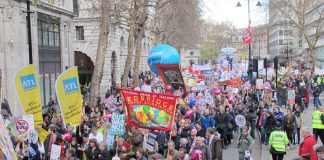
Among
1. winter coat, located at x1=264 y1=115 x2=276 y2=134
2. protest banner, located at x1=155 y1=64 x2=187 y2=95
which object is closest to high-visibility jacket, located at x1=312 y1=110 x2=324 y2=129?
winter coat, located at x1=264 y1=115 x2=276 y2=134

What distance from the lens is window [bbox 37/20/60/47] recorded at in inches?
1006

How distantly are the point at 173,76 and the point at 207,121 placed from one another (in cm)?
666

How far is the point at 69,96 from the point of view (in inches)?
470

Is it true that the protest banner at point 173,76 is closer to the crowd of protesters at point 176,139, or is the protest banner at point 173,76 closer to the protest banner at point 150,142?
the crowd of protesters at point 176,139

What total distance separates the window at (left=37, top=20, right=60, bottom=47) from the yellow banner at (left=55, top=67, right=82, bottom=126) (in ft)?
45.5

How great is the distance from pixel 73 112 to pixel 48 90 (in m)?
15.2

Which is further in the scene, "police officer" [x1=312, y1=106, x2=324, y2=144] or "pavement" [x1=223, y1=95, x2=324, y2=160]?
"police officer" [x1=312, y1=106, x2=324, y2=144]

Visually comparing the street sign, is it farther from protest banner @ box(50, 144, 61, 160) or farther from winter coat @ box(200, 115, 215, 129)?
winter coat @ box(200, 115, 215, 129)

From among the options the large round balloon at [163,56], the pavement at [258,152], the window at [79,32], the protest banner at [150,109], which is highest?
the window at [79,32]

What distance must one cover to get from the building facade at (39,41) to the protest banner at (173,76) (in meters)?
5.66

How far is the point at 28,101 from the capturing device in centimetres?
1141

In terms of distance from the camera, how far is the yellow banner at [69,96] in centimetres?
1173

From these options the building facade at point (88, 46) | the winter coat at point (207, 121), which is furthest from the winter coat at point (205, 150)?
the building facade at point (88, 46)

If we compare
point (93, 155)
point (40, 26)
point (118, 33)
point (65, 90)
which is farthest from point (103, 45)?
point (118, 33)
